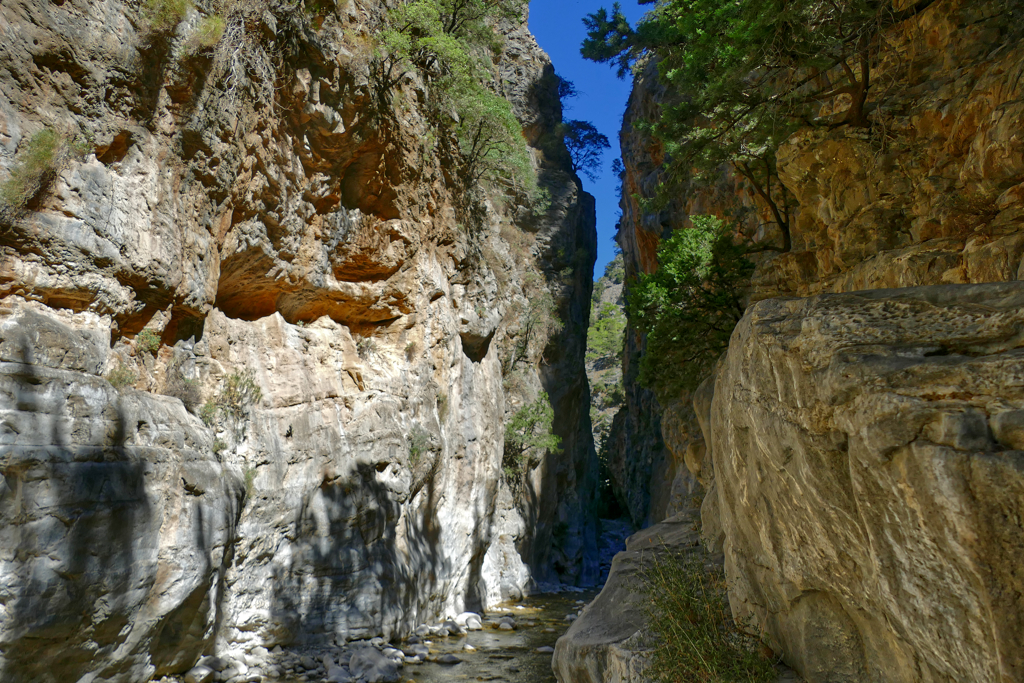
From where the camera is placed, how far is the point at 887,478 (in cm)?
318

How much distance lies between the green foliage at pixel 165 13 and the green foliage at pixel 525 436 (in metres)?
17.4

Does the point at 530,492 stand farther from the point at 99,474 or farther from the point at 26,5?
the point at 26,5

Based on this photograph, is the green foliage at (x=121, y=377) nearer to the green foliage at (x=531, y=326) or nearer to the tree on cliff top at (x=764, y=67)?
the tree on cliff top at (x=764, y=67)

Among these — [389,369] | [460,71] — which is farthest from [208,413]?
[460,71]

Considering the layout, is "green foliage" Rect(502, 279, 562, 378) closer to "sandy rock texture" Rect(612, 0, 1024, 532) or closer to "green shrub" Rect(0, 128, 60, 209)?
"sandy rock texture" Rect(612, 0, 1024, 532)

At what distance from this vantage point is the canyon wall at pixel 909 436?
2.80 meters

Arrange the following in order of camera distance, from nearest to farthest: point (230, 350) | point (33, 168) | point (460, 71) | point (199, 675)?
point (33, 168)
point (199, 675)
point (230, 350)
point (460, 71)

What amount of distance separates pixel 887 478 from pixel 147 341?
10613 mm

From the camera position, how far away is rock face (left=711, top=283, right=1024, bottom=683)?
2.73m

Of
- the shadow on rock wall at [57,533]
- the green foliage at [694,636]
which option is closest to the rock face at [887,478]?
the green foliage at [694,636]

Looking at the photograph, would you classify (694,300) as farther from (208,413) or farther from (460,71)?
(208,413)

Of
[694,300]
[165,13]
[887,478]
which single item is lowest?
[887,478]

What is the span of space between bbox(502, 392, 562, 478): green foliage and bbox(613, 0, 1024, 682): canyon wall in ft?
55.4

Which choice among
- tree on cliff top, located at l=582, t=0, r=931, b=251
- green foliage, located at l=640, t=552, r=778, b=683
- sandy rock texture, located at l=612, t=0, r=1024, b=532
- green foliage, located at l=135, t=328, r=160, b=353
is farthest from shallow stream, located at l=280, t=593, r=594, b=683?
tree on cliff top, located at l=582, t=0, r=931, b=251
